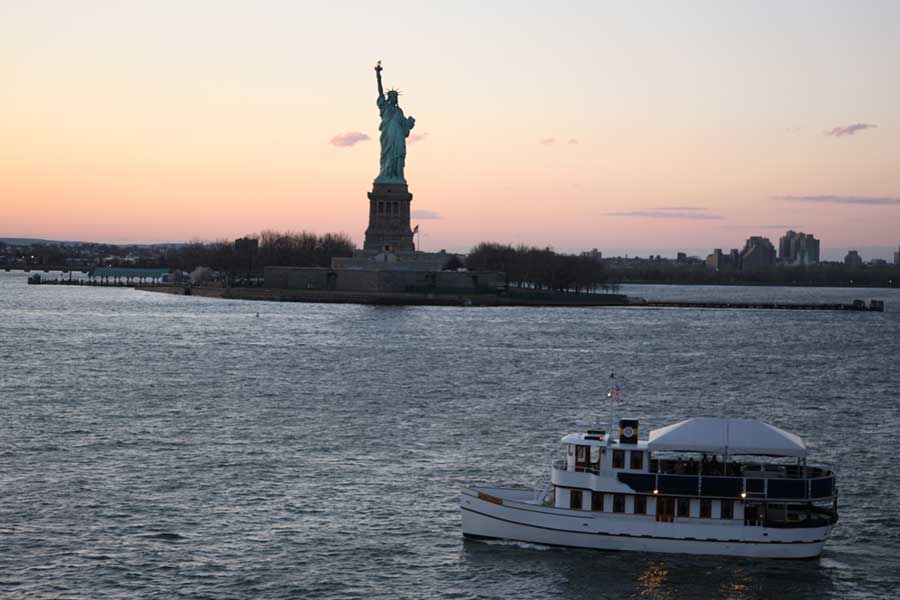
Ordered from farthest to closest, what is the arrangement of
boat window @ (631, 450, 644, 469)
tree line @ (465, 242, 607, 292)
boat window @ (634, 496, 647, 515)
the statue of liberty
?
tree line @ (465, 242, 607, 292), the statue of liberty, boat window @ (631, 450, 644, 469), boat window @ (634, 496, 647, 515)

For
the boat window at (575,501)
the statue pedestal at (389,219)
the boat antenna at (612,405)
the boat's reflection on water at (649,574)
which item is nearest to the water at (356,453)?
the boat's reflection on water at (649,574)

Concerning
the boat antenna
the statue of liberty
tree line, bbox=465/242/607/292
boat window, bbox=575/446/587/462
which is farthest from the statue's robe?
boat window, bbox=575/446/587/462

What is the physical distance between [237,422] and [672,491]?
1965cm

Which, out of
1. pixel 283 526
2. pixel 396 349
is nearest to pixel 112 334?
pixel 396 349

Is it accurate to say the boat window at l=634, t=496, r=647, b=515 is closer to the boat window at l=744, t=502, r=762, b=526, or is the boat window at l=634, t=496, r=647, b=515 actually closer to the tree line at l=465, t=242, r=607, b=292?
the boat window at l=744, t=502, r=762, b=526

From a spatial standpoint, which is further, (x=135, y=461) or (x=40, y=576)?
(x=135, y=461)

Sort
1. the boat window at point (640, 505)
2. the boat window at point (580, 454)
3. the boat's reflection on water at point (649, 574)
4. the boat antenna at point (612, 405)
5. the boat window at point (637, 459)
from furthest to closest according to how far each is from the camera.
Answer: the boat antenna at point (612, 405), the boat window at point (580, 454), the boat window at point (637, 459), the boat window at point (640, 505), the boat's reflection on water at point (649, 574)

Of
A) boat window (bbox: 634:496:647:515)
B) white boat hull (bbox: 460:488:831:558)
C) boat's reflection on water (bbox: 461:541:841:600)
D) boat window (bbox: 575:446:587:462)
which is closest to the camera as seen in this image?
boat's reflection on water (bbox: 461:541:841:600)

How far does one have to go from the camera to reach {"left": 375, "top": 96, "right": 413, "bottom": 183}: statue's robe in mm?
118250

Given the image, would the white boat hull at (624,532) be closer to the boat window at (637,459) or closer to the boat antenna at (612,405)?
the boat window at (637,459)

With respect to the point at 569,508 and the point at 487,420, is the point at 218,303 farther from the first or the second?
the point at 569,508

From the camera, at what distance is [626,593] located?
2305cm

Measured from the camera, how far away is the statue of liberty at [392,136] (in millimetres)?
117650

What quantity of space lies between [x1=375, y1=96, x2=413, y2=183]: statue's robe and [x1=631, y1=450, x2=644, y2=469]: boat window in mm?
95083
